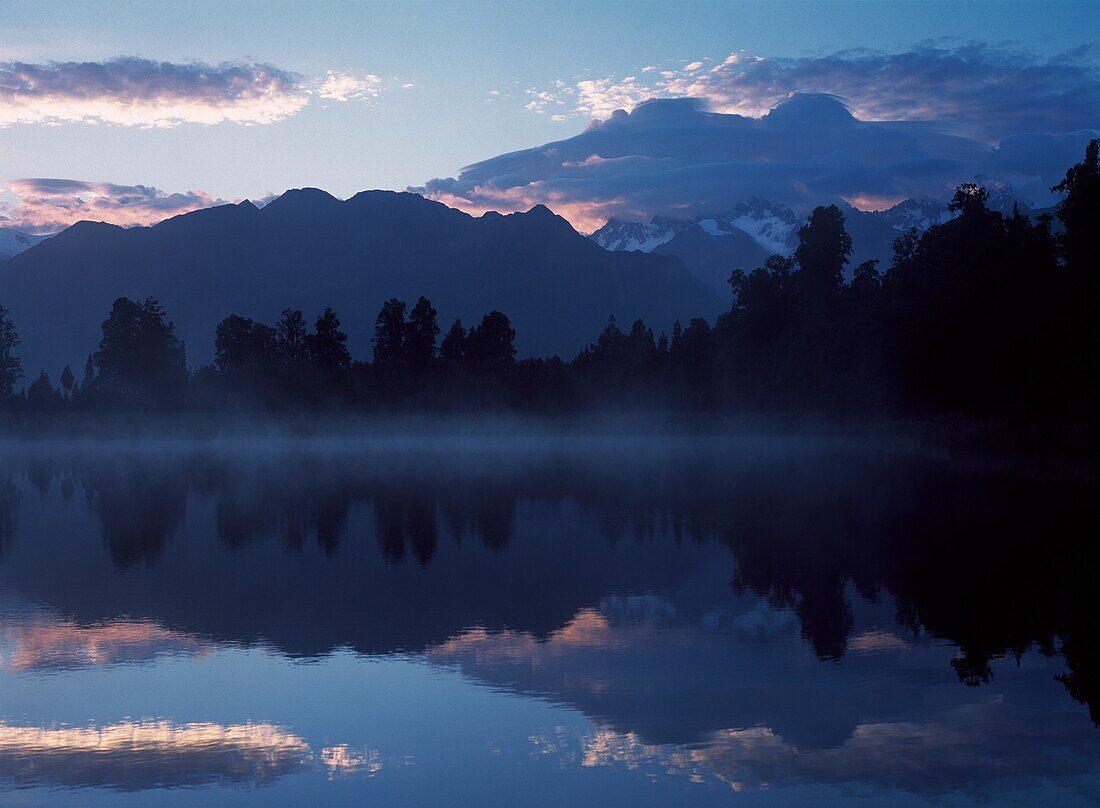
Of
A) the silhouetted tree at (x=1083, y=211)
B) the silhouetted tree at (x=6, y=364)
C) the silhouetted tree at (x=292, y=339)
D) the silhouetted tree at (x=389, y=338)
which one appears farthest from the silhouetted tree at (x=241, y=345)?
the silhouetted tree at (x=1083, y=211)

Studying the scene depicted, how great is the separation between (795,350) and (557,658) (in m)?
117

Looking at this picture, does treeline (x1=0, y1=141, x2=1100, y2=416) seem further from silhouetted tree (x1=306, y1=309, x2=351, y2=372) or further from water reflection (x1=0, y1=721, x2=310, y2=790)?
water reflection (x1=0, y1=721, x2=310, y2=790)

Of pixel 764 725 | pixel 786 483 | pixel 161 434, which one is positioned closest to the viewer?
pixel 764 725

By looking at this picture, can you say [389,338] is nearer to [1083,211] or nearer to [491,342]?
[491,342]

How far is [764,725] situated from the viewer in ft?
43.5

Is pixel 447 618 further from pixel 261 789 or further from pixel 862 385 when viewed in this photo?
pixel 862 385

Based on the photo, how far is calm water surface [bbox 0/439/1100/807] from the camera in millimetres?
11578

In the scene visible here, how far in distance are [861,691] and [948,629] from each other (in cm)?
439

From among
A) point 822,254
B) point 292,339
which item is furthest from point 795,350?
point 292,339

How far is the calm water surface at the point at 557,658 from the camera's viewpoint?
11578mm

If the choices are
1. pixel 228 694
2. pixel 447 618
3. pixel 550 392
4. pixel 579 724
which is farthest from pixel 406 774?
pixel 550 392

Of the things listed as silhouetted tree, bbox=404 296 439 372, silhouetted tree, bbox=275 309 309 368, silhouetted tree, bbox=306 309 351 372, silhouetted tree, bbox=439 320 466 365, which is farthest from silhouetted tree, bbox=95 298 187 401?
silhouetted tree, bbox=439 320 466 365

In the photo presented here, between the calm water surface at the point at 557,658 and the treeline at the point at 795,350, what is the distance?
1513 inches

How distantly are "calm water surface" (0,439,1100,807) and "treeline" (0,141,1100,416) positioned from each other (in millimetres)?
38439
